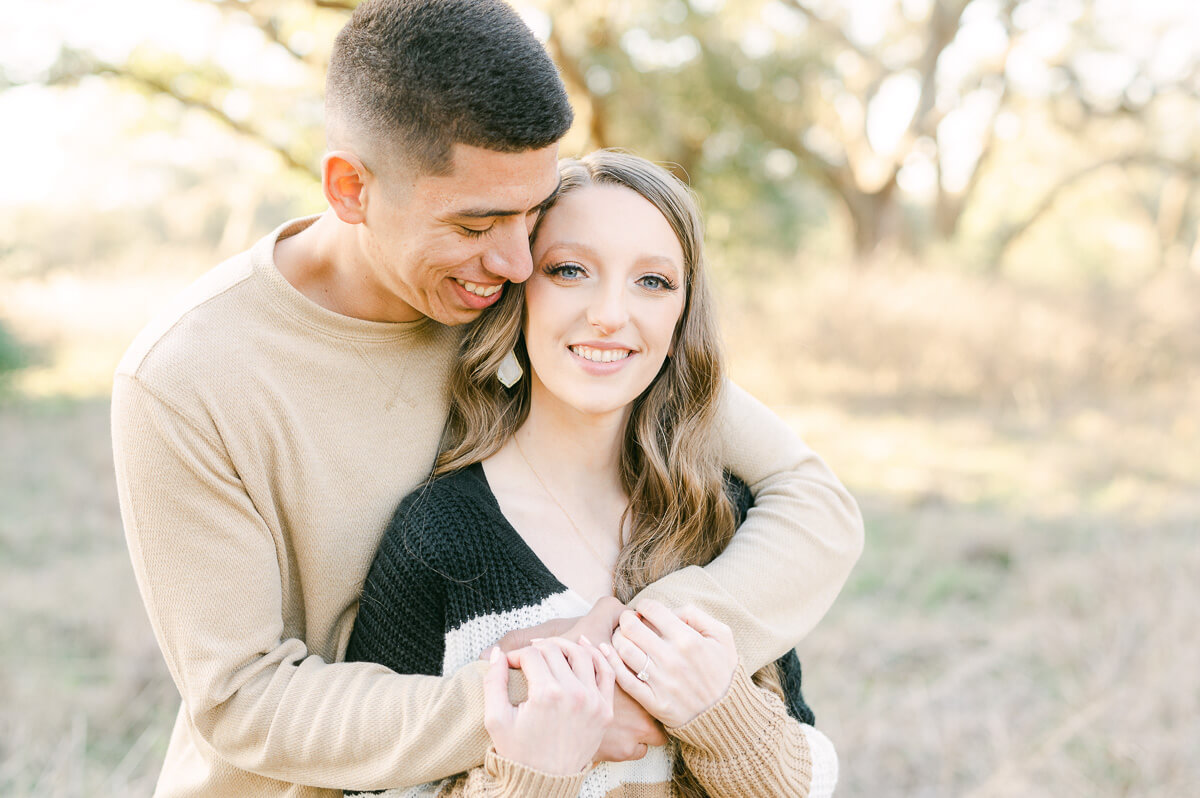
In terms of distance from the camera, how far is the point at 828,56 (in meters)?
12.9

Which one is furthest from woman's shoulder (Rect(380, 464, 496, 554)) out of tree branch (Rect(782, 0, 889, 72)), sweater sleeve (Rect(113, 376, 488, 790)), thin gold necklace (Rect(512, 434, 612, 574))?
tree branch (Rect(782, 0, 889, 72))

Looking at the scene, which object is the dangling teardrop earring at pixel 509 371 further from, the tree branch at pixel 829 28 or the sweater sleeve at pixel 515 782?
the tree branch at pixel 829 28

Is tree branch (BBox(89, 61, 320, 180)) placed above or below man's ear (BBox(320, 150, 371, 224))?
below

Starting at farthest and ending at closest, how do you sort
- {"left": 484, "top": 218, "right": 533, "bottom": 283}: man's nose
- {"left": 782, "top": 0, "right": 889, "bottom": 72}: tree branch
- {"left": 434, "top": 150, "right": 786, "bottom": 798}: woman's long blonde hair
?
{"left": 782, "top": 0, "right": 889, "bottom": 72}: tree branch, {"left": 434, "top": 150, "right": 786, "bottom": 798}: woman's long blonde hair, {"left": 484, "top": 218, "right": 533, "bottom": 283}: man's nose

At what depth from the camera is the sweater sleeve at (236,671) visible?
5.45 ft

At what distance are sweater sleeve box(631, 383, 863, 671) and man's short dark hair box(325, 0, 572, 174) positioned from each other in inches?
33.7

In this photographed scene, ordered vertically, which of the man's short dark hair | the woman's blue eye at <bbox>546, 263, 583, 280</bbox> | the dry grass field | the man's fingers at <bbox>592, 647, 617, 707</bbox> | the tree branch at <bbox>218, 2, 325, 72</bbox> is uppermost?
the man's short dark hair

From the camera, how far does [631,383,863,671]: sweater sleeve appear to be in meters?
1.92

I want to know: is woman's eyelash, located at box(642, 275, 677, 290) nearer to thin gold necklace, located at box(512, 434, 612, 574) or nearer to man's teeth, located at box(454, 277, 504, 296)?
man's teeth, located at box(454, 277, 504, 296)

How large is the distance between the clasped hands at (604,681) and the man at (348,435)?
0.14ft

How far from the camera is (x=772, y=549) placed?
6.72 feet

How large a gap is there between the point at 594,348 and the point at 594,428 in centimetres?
26

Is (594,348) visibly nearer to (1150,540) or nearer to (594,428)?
(594,428)

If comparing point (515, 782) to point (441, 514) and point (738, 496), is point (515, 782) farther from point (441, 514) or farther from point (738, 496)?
point (738, 496)
